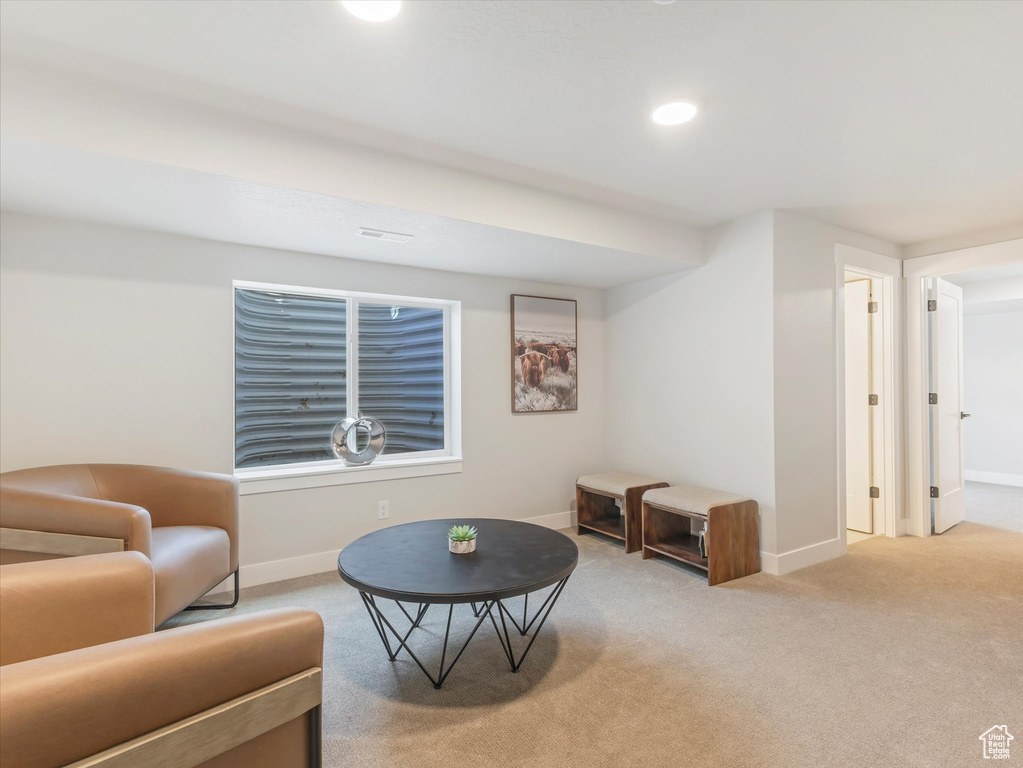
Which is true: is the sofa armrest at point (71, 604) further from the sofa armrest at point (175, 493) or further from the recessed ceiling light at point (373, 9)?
the recessed ceiling light at point (373, 9)

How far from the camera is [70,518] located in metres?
1.92

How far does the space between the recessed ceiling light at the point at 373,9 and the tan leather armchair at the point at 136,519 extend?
1885mm

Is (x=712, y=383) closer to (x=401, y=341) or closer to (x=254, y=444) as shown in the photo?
(x=401, y=341)

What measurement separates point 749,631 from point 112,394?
11.1 feet

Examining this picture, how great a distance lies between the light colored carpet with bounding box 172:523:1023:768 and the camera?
1660 millimetres

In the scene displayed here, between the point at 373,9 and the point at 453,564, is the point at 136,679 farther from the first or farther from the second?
the point at 373,9

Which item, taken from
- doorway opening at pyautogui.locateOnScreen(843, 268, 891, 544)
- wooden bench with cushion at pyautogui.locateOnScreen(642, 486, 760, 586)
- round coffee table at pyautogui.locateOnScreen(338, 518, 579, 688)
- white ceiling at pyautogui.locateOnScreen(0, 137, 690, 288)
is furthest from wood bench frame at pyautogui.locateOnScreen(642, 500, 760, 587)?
white ceiling at pyautogui.locateOnScreen(0, 137, 690, 288)

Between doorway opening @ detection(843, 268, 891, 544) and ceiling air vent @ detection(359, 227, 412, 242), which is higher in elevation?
ceiling air vent @ detection(359, 227, 412, 242)

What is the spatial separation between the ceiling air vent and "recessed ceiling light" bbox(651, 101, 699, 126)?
55.2 inches

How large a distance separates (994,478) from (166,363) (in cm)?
824

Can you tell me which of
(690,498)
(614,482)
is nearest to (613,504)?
(614,482)

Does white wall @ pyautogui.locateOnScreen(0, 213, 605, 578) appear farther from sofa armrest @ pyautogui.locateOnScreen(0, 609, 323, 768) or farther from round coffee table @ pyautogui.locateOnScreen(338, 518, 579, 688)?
sofa armrest @ pyautogui.locateOnScreen(0, 609, 323, 768)

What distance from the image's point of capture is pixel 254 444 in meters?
3.32

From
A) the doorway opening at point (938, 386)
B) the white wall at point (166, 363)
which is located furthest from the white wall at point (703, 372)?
the doorway opening at point (938, 386)
